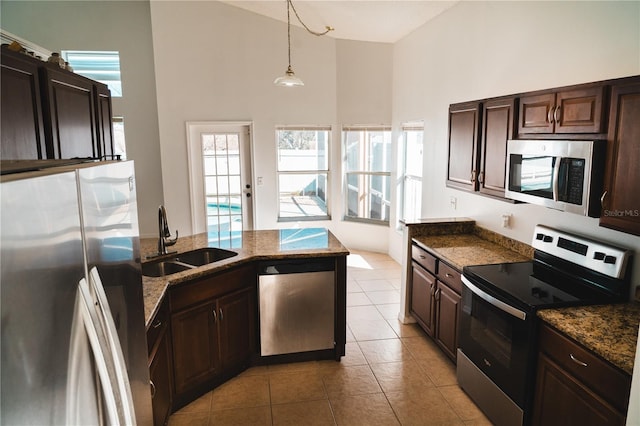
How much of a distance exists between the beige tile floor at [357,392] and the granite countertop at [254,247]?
0.93m

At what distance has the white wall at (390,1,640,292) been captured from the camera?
246cm

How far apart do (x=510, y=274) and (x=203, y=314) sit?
6.81ft

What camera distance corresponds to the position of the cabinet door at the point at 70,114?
74.0 inches

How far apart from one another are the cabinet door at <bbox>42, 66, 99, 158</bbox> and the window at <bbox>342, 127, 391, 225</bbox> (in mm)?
4439

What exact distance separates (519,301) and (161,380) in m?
2.11

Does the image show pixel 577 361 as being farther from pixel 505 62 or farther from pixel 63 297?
pixel 505 62

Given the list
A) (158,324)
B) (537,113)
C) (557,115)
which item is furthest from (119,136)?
(557,115)

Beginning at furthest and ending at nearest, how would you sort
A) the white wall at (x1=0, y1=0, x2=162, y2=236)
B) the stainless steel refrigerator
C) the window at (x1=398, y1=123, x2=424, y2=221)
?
the white wall at (x1=0, y1=0, x2=162, y2=236) → the window at (x1=398, y1=123, x2=424, y2=221) → the stainless steel refrigerator

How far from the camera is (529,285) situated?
8.30 ft

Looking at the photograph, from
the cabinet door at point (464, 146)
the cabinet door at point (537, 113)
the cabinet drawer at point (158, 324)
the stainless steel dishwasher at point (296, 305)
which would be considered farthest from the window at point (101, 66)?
the cabinet door at point (537, 113)

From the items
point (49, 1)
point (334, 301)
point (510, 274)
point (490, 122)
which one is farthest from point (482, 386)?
point (49, 1)

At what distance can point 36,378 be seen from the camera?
62cm

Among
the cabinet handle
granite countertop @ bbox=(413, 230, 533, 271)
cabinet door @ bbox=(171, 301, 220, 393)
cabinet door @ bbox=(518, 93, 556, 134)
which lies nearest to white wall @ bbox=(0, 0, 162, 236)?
cabinet door @ bbox=(171, 301, 220, 393)

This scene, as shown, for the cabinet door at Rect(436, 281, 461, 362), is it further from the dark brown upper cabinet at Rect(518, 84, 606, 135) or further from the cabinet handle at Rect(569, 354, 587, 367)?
the dark brown upper cabinet at Rect(518, 84, 606, 135)
